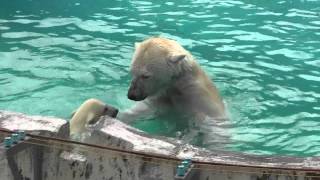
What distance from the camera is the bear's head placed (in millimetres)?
6535

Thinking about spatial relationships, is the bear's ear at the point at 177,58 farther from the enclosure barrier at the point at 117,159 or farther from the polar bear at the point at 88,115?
the enclosure barrier at the point at 117,159

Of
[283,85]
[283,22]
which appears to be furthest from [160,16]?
[283,85]

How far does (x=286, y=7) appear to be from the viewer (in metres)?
13.6

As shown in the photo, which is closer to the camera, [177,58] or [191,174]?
[191,174]

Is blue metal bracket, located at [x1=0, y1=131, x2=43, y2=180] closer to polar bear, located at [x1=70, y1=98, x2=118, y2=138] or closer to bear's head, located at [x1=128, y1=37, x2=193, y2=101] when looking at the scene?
polar bear, located at [x1=70, y1=98, x2=118, y2=138]

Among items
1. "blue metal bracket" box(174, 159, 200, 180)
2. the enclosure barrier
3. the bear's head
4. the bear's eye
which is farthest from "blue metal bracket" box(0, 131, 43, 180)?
the bear's eye

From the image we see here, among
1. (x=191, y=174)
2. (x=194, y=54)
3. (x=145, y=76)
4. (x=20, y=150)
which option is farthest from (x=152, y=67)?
(x=194, y=54)

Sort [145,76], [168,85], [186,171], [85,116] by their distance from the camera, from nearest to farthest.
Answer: [186,171]
[85,116]
[145,76]
[168,85]

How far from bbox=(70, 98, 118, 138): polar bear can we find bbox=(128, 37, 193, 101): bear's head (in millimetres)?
733

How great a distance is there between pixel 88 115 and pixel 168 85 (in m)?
1.27

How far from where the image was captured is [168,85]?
6758 millimetres

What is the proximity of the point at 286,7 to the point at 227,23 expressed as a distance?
2102mm

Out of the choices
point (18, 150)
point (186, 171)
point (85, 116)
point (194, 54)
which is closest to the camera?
point (186, 171)

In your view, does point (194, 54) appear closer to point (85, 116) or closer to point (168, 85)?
point (168, 85)
